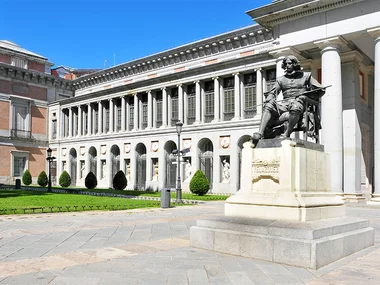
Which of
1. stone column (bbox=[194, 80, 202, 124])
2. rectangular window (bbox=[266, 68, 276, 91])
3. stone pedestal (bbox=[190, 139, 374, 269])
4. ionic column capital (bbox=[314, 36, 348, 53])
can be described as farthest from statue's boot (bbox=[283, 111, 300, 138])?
stone column (bbox=[194, 80, 202, 124])

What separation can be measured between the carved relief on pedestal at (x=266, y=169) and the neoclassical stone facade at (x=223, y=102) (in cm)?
1240

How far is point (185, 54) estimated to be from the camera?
1766 inches

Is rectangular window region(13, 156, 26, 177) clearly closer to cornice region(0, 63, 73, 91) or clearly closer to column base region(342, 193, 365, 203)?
cornice region(0, 63, 73, 91)

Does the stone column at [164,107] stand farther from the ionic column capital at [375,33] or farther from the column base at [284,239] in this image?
the column base at [284,239]

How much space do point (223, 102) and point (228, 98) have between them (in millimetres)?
613

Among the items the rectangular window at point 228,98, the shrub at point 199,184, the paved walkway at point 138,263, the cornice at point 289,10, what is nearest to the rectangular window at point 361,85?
the cornice at point 289,10

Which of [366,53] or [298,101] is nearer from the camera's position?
[298,101]

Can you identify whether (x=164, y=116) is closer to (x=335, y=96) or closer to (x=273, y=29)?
(x=273, y=29)

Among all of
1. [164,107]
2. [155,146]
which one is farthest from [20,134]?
[164,107]

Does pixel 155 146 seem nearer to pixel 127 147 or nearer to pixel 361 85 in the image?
pixel 127 147

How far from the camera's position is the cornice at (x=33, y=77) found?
5047cm

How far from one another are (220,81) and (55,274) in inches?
1323

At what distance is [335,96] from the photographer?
80.2 ft

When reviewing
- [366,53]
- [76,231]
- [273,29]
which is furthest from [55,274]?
[366,53]
